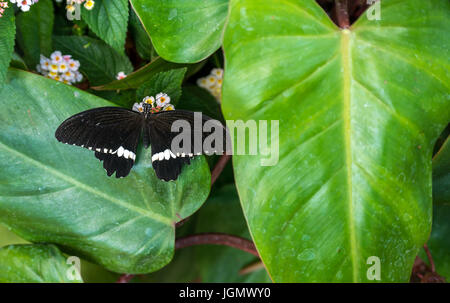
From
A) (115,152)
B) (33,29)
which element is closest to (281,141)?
(115,152)

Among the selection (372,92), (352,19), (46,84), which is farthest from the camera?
(352,19)

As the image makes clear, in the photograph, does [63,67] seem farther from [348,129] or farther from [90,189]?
[348,129]

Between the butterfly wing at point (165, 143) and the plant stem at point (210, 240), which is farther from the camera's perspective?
the plant stem at point (210, 240)

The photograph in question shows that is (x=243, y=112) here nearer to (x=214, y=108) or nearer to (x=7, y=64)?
(x=214, y=108)

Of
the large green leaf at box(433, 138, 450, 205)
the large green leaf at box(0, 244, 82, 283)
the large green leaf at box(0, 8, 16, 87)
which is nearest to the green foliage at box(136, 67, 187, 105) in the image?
the large green leaf at box(0, 8, 16, 87)

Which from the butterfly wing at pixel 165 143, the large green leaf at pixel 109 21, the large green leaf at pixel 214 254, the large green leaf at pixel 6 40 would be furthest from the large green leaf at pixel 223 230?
the large green leaf at pixel 6 40

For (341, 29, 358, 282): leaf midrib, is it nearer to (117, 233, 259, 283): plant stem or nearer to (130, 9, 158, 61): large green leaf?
(117, 233, 259, 283): plant stem

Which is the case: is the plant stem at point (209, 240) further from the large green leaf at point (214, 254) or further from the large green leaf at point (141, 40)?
the large green leaf at point (141, 40)

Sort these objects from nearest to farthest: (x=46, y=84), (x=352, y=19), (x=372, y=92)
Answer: (x=372, y=92) → (x=46, y=84) → (x=352, y=19)
